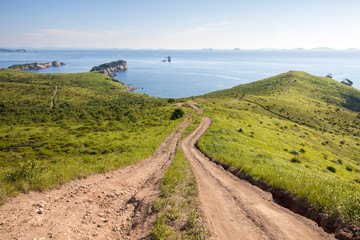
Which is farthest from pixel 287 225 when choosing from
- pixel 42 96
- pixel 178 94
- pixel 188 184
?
pixel 178 94

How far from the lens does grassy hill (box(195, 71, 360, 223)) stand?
1159 centimetres

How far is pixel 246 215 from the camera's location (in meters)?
9.74

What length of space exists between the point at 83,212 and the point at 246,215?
8925 mm

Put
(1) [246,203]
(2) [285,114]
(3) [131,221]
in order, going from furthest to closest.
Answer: (2) [285,114]
(1) [246,203]
(3) [131,221]

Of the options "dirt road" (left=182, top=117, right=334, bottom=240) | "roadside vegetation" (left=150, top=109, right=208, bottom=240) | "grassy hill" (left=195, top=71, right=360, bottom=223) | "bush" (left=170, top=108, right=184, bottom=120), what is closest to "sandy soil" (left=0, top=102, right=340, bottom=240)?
"dirt road" (left=182, top=117, right=334, bottom=240)

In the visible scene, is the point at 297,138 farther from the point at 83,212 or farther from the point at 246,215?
the point at 83,212

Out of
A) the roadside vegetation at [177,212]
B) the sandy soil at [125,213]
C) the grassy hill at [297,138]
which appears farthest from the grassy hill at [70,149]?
the grassy hill at [297,138]

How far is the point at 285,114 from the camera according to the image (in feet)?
268

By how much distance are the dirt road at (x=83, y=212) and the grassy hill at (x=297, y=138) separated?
9.95 meters

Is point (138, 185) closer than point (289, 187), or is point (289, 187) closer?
point (289, 187)

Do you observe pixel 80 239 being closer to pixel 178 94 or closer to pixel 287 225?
pixel 287 225

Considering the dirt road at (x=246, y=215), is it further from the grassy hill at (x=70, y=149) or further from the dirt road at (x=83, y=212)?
the grassy hill at (x=70, y=149)

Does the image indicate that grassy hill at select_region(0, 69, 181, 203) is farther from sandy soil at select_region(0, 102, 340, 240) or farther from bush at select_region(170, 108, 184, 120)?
bush at select_region(170, 108, 184, 120)

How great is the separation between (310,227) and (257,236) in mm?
2950
